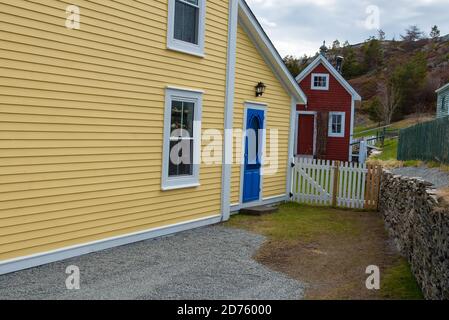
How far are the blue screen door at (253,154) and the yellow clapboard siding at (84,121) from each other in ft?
8.62

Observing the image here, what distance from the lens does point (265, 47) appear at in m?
12.0

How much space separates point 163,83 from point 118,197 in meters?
2.31

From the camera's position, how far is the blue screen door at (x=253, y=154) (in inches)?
463

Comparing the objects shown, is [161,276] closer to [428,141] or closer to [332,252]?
[332,252]

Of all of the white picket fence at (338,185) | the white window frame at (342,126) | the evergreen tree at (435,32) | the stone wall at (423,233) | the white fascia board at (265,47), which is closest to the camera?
the stone wall at (423,233)

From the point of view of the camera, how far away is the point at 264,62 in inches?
489

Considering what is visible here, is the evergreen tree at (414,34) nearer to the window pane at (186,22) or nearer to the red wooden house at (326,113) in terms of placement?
the red wooden house at (326,113)

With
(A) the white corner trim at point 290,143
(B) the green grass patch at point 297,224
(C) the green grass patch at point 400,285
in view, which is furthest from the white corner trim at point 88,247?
(A) the white corner trim at point 290,143

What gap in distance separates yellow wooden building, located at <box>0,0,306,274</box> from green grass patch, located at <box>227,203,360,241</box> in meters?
0.76

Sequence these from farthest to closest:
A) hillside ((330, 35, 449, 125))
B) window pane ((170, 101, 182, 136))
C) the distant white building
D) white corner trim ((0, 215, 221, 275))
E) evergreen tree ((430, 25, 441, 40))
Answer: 1. evergreen tree ((430, 25, 441, 40))
2. hillside ((330, 35, 449, 125))
3. the distant white building
4. window pane ((170, 101, 182, 136))
5. white corner trim ((0, 215, 221, 275))

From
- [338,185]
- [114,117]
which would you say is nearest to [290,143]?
[338,185]

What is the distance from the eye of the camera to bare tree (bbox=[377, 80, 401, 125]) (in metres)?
48.2

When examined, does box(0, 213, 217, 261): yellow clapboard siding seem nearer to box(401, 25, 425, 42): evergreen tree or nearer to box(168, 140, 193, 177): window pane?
box(168, 140, 193, 177): window pane

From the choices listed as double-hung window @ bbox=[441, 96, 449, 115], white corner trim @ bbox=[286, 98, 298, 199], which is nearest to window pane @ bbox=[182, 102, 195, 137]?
white corner trim @ bbox=[286, 98, 298, 199]
